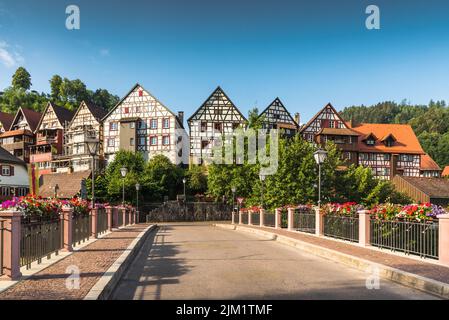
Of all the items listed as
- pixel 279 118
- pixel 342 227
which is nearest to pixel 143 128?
pixel 279 118

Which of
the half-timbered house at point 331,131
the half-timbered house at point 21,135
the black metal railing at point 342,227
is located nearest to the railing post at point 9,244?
the black metal railing at point 342,227

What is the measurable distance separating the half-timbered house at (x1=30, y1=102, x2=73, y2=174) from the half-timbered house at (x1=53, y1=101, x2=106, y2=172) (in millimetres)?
1208

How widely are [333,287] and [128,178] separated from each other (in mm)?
46578

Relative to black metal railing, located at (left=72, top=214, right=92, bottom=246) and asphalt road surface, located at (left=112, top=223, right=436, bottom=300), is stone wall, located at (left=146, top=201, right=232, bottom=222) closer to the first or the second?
black metal railing, located at (left=72, top=214, right=92, bottom=246)

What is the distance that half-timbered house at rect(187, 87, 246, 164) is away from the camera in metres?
62.6

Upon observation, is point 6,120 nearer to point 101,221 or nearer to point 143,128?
point 143,128

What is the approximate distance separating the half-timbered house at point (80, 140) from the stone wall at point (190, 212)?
593 inches

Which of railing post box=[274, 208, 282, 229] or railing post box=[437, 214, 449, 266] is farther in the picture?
railing post box=[274, 208, 282, 229]

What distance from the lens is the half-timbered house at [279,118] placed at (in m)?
63.4

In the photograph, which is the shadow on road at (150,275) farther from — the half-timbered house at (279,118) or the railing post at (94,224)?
the half-timbered house at (279,118)

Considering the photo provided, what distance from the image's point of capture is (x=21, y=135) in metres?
72.9

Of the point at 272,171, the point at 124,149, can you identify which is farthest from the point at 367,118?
the point at 272,171

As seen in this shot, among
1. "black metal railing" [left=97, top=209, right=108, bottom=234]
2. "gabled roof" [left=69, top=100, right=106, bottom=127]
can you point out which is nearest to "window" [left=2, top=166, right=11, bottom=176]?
"gabled roof" [left=69, top=100, right=106, bottom=127]

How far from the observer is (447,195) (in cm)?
5300
